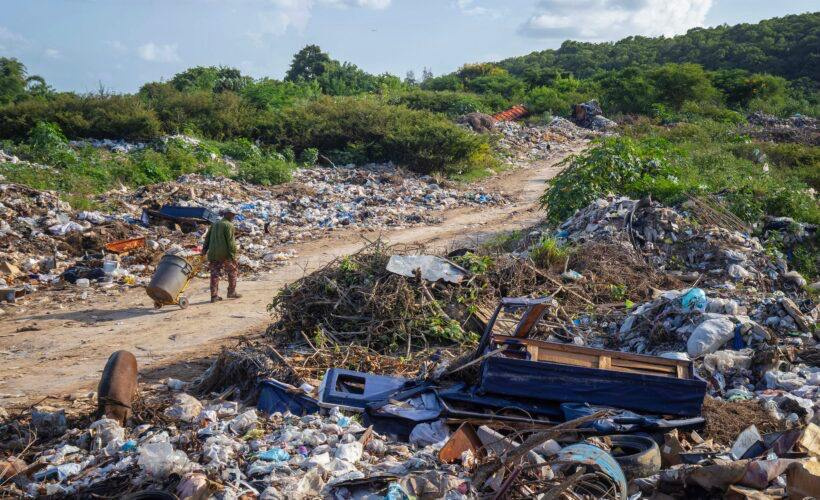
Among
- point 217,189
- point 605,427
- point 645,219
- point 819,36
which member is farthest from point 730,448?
point 819,36

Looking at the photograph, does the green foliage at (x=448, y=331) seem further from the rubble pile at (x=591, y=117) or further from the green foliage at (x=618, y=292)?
the rubble pile at (x=591, y=117)

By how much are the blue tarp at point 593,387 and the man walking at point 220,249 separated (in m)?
4.99

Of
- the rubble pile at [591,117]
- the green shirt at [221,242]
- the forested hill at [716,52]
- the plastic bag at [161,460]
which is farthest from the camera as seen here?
the forested hill at [716,52]

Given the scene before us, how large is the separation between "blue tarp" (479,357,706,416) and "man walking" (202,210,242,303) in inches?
196

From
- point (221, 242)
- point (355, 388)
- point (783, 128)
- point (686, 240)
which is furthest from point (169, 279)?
point (783, 128)

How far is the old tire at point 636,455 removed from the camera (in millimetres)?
4441

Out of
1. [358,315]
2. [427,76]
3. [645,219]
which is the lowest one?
[358,315]

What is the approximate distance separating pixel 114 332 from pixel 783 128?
23.2 m

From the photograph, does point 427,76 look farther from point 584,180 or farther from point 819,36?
point 584,180

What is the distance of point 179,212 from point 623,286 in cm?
742

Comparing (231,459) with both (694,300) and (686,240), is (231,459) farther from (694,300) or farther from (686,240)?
(686,240)

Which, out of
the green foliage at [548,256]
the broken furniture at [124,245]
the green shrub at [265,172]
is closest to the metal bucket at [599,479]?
the green foliage at [548,256]

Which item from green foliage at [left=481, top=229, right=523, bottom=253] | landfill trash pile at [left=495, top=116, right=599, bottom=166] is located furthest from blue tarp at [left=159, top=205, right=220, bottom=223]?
landfill trash pile at [left=495, top=116, right=599, bottom=166]

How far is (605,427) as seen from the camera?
4773 millimetres
